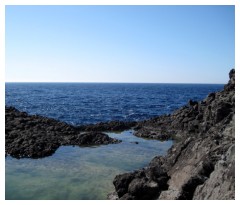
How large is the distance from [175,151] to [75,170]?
8445 mm

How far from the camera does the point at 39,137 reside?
32.2 m

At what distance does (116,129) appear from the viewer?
42656 millimetres

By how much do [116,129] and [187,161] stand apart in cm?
2468

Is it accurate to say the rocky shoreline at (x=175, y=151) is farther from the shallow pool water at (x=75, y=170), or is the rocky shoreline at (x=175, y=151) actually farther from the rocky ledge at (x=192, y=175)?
the shallow pool water at (x=75, y=170)

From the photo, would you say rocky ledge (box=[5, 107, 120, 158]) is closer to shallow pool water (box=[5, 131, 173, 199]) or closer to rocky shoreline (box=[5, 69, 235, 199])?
rocky shoreline (box=[5, 69, 235, 199])

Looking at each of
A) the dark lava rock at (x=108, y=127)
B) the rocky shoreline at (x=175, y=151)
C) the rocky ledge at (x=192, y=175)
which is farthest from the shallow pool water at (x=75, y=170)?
the dark lava rock at (x=108, y=127)

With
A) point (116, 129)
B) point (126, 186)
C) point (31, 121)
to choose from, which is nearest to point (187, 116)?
point (116, 129)

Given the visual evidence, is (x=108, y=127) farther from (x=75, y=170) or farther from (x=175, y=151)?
(x=175, y=151)

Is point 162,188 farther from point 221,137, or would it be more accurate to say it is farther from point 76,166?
point 76,166

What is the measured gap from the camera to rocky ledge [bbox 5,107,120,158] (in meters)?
28.3

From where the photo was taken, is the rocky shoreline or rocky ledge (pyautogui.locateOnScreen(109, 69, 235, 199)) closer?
rocky ledge (pyautogui.locateOnScreen(109, 69, 235, 199))

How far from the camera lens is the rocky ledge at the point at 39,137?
28.3 meters

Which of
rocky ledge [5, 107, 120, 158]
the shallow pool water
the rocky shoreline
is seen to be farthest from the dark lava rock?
the shallow pool water

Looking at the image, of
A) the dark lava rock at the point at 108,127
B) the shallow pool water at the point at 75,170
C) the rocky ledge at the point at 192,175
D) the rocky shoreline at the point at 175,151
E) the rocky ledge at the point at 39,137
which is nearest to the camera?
the rocky ledge at the point at 192,175
